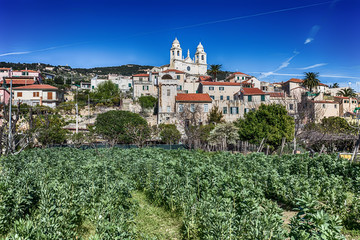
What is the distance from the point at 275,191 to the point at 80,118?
47889mm

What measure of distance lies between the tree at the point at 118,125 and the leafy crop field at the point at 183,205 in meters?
23.9

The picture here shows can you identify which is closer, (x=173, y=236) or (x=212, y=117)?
(x=173, y=236)

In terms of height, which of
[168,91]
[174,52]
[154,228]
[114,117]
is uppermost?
[174,52]

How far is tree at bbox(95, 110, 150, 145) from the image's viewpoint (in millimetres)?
36188

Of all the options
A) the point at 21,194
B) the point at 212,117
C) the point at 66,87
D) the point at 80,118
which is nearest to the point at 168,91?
the point at 212,117

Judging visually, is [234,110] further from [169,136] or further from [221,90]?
[169,136]

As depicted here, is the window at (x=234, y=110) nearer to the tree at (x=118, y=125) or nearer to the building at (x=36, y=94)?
Answer: the tree at (x=118, y=125)

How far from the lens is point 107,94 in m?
62.8

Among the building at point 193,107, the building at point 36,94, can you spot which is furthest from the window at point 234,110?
the building at point 36,94

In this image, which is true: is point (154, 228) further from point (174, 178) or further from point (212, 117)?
point (212, 117)

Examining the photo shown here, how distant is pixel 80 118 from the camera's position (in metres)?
51.4

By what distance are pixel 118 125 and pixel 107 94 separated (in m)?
25.7

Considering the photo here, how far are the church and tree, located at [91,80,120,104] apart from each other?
25.1 meters

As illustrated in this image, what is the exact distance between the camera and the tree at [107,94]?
58406 millimetres
